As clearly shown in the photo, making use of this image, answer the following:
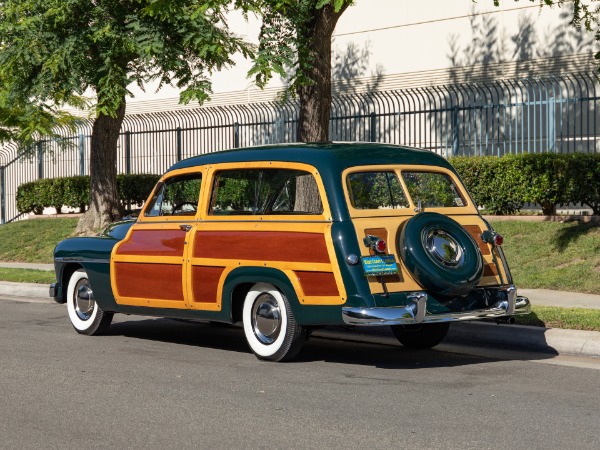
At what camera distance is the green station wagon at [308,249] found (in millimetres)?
9359

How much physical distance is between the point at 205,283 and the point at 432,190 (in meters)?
2.39

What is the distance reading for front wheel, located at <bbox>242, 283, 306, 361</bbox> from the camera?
975cm

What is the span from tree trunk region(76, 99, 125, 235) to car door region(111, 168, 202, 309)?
13.3m

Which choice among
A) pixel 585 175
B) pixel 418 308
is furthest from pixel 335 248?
pixel 585 175

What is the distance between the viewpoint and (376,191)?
10.0m

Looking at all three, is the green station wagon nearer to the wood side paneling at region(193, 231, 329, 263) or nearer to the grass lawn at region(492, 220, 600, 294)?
the wood side paneling at region(193, 231, 329, 263)

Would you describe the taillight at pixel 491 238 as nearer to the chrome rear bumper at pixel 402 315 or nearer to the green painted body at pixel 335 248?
the green painted body at pixel 335 248

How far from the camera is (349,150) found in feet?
33.1

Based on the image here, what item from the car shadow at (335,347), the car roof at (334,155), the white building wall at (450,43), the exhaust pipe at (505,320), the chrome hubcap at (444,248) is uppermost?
the white building wall at (450,43)

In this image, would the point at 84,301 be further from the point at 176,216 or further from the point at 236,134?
the point at 236,134

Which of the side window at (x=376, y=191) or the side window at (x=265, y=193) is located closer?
the side window at (x=376, y=191)

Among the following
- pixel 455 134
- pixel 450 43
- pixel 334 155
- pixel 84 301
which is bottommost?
pixel 84 301

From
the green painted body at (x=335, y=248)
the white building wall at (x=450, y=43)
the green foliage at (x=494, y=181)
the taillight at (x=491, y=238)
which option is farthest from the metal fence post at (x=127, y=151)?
the taillight at (x=491, y=238)

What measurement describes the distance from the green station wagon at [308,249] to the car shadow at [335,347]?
33 centimetres
